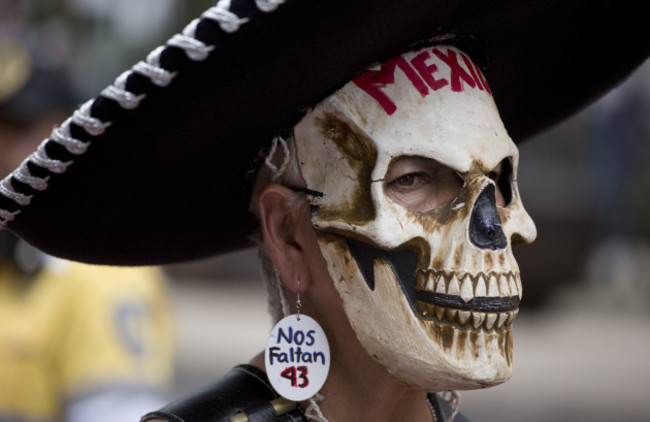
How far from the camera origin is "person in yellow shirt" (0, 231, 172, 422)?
148 inches

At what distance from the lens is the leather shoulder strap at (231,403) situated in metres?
2.41

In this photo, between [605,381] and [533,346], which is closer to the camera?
[605,381]

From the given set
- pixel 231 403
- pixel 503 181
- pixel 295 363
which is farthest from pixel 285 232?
pixel 503 181

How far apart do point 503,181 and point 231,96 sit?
0.64m

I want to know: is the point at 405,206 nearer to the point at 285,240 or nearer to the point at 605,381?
the point at 285,240

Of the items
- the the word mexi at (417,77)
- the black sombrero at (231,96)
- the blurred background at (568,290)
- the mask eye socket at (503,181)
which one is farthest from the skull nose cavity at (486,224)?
the blurred background at (568,290)

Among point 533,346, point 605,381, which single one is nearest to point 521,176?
point 533,346

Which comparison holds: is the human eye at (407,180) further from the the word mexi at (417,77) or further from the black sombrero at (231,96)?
the black sombrero at (231,96)

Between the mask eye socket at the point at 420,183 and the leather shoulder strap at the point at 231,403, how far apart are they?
1.82ft

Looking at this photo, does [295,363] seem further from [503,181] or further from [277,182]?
[503,181]

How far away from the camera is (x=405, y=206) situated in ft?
7.61

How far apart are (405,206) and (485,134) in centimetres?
23

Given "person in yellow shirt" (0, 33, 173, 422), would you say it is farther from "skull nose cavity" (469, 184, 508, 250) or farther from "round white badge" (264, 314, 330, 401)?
"skull nose cavity" (469, 184, 508, 250)

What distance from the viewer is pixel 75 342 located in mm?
3824
